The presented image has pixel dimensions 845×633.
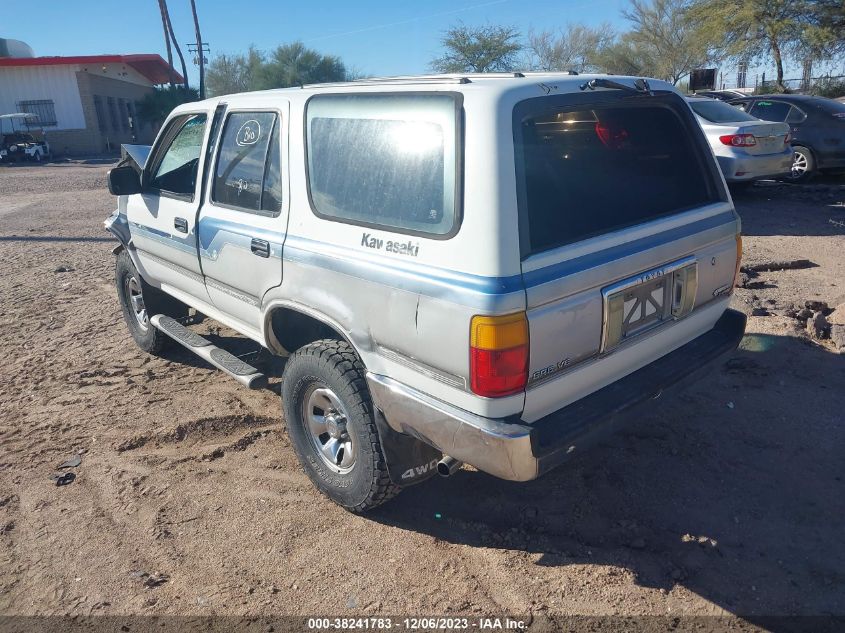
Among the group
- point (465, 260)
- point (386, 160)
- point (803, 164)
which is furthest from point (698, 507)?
point (803, 164)

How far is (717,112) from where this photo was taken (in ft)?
34.8

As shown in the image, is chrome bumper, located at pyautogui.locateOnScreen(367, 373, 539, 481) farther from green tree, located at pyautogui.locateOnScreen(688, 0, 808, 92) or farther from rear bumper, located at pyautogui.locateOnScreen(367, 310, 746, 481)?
green tree, located at pyautogui.locateOnScreen(688, 0, 808, 92)

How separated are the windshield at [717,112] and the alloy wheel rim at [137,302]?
8.76m

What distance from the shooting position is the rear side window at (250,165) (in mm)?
3482

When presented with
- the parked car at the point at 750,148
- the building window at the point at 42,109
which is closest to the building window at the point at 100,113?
the building window at the point at 42,109

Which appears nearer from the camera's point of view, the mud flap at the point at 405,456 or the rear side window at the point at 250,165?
the mud flap at the point at 405,456

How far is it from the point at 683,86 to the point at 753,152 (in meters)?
34.4

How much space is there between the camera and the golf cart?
29562 millimetres

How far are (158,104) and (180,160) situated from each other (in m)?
40.3

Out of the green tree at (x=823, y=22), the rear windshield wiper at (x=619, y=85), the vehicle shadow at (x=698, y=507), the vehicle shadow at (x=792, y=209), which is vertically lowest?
the vehicle shadow at (x=698, y=507)

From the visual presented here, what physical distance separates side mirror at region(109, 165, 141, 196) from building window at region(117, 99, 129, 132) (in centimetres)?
3972

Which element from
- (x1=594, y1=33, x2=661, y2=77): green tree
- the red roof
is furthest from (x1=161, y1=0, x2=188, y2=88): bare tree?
(x1=594, y1=33, x2=661, y2=77): green tree

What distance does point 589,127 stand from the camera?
3176 millimetres

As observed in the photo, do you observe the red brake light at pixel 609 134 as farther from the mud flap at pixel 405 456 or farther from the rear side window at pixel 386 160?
the mud flap at pixel 405 456
